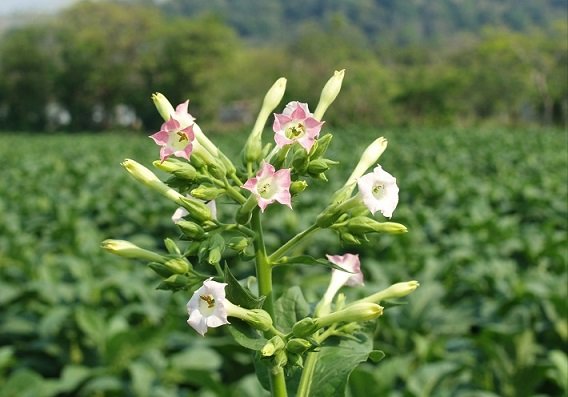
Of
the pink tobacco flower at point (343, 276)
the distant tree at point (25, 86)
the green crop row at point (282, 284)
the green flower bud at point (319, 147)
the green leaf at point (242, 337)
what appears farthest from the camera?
the distant tree at point (25, 86)

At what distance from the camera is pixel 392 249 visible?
279 inches

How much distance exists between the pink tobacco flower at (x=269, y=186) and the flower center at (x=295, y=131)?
0.07 meters

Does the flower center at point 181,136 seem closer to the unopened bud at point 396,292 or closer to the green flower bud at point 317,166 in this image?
the green flower bud at point 317,166

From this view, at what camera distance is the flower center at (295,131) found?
3.52 feet

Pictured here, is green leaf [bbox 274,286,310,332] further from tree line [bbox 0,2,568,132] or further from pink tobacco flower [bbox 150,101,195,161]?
tree line [bbox 0,2,568,132]

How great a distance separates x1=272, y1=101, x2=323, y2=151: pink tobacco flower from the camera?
105 cm

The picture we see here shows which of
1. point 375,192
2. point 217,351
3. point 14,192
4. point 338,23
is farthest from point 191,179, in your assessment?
point 338,23

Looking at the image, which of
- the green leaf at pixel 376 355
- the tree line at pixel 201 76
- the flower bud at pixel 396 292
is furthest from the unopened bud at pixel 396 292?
the tree line at pixel 201 76

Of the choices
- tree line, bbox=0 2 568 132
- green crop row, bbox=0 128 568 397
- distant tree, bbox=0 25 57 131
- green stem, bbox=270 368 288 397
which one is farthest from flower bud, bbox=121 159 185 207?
distant tree, bbox=0 25 57 131

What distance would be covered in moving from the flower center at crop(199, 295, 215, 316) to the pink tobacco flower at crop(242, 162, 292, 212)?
0.47ft

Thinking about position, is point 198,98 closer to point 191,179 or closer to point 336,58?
point 336,58

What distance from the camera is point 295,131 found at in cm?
108

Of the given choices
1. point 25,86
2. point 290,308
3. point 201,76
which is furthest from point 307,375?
point 25,86

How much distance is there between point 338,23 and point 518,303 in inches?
2706
